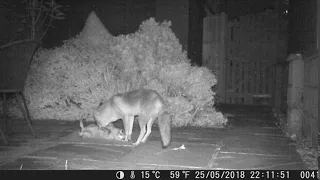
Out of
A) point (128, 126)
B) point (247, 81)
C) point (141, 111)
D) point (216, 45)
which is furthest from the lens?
point (247, 81)

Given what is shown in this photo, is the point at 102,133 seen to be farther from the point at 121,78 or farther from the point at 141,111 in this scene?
the point at 121,78

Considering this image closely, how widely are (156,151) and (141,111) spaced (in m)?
0.91

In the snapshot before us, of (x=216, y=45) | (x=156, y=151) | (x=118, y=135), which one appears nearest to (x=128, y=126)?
(x=118, y=135)

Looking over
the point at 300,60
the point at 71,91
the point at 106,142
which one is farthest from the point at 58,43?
the point at 300,60

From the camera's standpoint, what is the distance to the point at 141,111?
642 centimetres

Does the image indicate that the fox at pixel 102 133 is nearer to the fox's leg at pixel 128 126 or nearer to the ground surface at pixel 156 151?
the fox's leg at pixel 128 126

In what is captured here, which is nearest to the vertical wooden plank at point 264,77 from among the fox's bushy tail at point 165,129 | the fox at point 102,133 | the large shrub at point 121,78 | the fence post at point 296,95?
the large shrub at point 121,78

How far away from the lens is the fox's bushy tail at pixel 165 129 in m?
6.00

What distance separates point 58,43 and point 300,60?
8859mm

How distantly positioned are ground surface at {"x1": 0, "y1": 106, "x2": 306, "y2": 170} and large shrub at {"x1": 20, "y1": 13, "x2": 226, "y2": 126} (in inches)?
50.0

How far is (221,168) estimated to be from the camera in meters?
4.63

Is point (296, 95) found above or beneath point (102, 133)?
above

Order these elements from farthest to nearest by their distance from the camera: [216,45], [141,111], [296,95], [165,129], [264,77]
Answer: [264,77]
[216,45]
[296,95]
[141,111]
[165,129]

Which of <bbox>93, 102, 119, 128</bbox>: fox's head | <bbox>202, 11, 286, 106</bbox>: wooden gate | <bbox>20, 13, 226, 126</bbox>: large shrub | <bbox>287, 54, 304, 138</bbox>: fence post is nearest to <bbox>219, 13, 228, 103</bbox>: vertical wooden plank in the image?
<bbox>202, 11, 286, 106</bbox>: wooden gate
